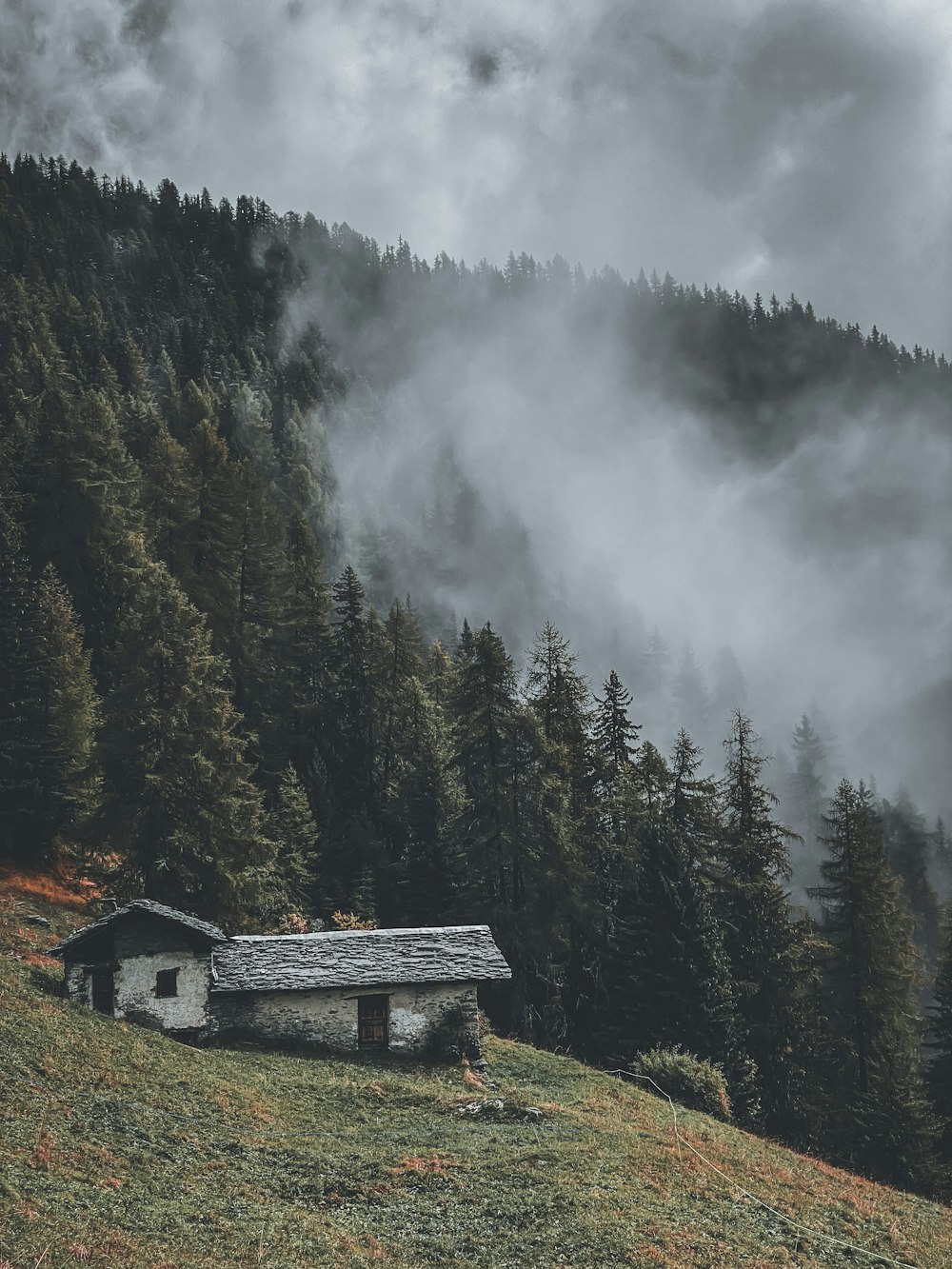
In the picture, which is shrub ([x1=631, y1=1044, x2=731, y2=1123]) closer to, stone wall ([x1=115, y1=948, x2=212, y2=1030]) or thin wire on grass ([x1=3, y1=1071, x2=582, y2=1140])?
thin wire on grass ([x1=3, y1=1071, x2=582, y2=1140])

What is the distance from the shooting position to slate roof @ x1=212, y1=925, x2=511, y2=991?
3064 cm

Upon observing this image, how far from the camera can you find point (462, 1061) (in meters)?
30.6

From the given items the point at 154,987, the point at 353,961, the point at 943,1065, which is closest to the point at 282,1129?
the point at 154,987

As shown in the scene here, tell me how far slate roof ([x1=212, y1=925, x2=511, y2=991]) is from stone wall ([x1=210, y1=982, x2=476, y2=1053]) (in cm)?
39

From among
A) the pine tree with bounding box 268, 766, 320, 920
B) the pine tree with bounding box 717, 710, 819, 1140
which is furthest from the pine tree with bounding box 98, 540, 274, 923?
the pine tree with bounding box 717, 710, 819, 1140

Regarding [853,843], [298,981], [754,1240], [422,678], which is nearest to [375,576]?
[422,678]

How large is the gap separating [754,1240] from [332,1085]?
12.5 meters

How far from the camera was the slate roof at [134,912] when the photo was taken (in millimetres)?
28391

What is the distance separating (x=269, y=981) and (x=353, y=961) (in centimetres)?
285

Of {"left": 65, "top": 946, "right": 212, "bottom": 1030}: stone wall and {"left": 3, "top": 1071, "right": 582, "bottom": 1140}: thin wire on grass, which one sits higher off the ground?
{"left": 65, "top": 946, "right": 212, "bottom": 1030}: stone wall

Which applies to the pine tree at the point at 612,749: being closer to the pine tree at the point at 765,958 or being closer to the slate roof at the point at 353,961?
the pine tree at the point at 765,958

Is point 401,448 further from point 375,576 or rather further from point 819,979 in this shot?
point 819,979

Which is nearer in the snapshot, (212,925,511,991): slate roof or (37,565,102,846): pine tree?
(212,925,511,991): slate roof

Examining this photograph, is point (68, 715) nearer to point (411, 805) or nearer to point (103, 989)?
point (411, 805)
